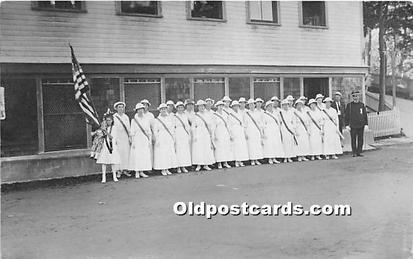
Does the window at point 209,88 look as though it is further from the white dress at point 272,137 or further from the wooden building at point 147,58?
the white dress at point 272,137

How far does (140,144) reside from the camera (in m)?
9.88

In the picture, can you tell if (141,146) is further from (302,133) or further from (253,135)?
(302,133)

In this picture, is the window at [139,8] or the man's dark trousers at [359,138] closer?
the window at [139,8]

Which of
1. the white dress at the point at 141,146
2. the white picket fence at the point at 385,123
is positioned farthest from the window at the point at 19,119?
the white picket fence at the point at 385,123

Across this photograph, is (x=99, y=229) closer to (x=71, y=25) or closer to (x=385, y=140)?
(x=71, y=25)

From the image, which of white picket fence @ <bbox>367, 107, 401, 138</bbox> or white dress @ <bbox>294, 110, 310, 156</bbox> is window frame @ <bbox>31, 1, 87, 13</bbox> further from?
white picket fence @ <bbox>367, 107, 401, 138</bbox>

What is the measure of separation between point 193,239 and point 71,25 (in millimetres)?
6473

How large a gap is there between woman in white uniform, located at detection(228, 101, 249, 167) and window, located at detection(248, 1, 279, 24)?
2.88 m

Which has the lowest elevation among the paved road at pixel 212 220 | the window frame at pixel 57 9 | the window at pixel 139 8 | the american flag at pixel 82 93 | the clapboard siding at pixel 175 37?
the paved road at pixel 212 220

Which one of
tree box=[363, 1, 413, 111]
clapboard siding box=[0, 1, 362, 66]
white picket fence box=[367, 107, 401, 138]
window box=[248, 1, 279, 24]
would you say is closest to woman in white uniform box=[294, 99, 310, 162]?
clapboard siding box=[0, 1, 362, 66]

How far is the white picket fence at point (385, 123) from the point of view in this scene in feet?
52.0

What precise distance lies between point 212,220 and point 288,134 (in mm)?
6152

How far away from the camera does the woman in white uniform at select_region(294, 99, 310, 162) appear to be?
465 inches

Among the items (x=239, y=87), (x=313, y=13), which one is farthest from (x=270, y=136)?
(x=313, y=13)
